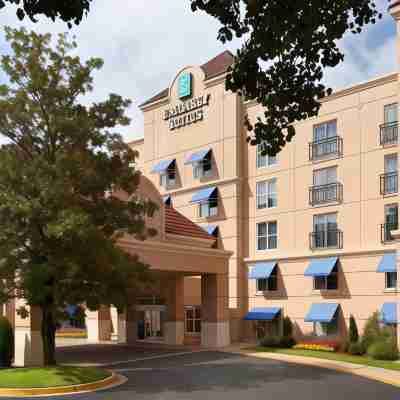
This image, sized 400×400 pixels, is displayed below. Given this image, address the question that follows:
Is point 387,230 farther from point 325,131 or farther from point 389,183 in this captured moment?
point 325,131

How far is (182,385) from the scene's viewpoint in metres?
21.9

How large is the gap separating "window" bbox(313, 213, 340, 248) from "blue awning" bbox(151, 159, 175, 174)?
12389 millimetres

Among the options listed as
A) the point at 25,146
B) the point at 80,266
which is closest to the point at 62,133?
the point at 25,146

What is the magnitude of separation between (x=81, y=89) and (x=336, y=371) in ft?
48.8

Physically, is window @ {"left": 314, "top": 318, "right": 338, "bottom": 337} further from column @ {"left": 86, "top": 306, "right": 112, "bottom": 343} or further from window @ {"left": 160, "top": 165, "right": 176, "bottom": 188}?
window @ {"left": 160, "top": 165, "right": 176, "bottom": 188}

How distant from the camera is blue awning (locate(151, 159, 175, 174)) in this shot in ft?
151

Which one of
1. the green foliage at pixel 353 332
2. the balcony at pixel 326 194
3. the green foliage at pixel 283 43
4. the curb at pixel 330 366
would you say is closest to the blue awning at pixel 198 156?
the balcony at pixel 326 194

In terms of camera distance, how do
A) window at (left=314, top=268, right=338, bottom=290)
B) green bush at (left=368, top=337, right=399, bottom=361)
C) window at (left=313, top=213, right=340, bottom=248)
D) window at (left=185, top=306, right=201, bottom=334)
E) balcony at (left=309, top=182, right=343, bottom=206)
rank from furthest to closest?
window at (left=185, top=306, right=201, bottom=334) < window at (left=313, top=213, right=340, bottom=248) < balcony at (left=309, top=182, right=343, bottom=206) < window at (left=314, top=268, right=338, bottom=290) < green bush at (left=368, top=337, right=399, bottom=361)

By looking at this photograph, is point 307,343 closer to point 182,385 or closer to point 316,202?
point 316,202

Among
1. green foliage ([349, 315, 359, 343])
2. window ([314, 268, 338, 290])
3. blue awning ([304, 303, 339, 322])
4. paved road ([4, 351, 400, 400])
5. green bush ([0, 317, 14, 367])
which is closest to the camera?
paved road ([4, 351, 400, 400])

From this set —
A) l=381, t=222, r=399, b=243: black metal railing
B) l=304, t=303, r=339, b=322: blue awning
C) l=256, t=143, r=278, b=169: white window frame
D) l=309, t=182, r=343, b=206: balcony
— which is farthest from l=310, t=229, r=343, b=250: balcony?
l=256, t=143, r=278, b=169: white window frame

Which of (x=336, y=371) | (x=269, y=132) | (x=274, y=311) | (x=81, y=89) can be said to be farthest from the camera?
(x=274, y=311)

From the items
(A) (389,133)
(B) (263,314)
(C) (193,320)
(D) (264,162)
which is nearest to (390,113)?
(A) (389,133)

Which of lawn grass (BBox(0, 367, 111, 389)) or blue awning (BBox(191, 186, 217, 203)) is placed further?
blue awning (BBox(191, 186, 217, 203))
